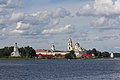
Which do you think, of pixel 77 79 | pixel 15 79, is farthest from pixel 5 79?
pixel 77 79

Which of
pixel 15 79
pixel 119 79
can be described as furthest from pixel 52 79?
pixel 119 79

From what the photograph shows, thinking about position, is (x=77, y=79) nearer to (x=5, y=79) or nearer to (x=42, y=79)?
(x=42, y=79)

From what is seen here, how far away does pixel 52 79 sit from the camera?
71.9 m

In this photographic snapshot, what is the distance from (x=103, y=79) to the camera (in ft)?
232

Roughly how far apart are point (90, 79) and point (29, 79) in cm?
1107

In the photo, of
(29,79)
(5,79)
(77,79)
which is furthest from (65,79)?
(5,79)

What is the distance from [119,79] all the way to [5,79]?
67.2ft

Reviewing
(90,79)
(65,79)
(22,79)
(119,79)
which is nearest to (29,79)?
(22,79)

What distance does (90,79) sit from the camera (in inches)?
2817

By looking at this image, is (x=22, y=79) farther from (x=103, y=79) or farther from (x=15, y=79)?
(x=103, y=79)

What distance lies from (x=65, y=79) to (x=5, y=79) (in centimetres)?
1091

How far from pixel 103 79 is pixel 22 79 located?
1468 centimetres

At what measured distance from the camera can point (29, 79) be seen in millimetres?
71438

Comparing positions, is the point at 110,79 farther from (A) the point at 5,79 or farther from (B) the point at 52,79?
(A) the point at 5,79
